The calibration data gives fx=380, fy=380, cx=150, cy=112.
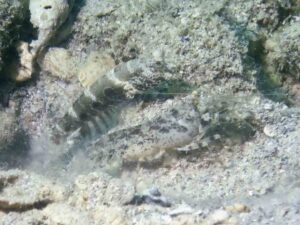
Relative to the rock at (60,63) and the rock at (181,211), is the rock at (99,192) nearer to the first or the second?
the rock at (181,211)

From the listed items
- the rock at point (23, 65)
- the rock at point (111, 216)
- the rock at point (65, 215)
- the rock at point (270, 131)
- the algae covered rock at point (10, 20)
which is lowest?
the rock at point (111, 216)

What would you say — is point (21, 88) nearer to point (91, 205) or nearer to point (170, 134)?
point (170, 134)

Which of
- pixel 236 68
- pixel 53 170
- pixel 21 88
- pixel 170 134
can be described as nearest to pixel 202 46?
pixel 236 68

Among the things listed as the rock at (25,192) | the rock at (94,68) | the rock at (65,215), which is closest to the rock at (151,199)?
the rock at (65,215)

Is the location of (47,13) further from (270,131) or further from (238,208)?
(238,208)

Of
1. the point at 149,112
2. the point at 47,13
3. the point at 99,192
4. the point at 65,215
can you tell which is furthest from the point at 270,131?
the point at 47,13
